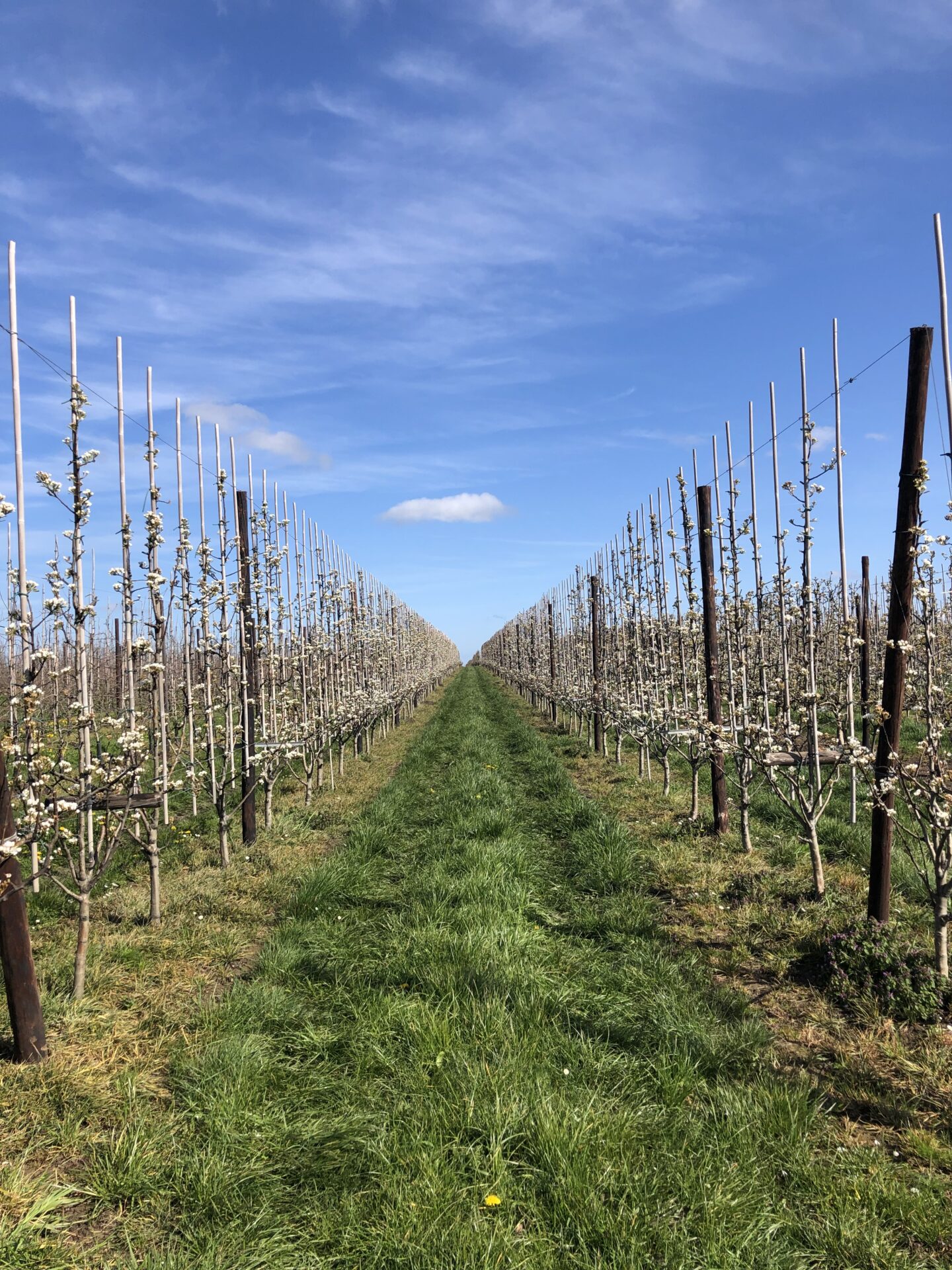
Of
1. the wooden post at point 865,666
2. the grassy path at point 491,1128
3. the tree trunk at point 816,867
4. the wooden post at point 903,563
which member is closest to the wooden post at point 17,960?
the grassy path at point 491,1128

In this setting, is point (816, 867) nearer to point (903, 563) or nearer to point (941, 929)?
point (941, 929)

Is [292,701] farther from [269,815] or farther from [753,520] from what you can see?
[753,520]

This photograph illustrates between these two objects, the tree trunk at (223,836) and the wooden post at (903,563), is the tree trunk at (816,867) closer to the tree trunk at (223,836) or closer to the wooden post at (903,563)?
the wooden post at (903,563)

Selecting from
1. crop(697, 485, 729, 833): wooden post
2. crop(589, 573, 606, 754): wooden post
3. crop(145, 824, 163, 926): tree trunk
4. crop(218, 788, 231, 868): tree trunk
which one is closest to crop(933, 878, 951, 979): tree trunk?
crop(697, 485, 729, 833): wooden post

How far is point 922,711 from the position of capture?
5.41 metres

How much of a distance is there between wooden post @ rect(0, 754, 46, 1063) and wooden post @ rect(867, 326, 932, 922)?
237 inches

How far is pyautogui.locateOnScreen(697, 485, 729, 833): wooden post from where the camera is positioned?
31.4 feet

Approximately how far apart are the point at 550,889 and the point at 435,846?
1838 millimetres

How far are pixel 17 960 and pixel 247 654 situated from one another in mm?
5671

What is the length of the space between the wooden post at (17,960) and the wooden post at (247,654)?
199 inches

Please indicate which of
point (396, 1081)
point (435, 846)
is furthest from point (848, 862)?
point (396, 1081)

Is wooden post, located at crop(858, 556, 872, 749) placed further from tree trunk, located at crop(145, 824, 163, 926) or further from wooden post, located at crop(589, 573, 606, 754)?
tree trunk, located at crop(145, 824, 163, 926)

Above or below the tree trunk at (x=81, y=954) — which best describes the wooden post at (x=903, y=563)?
above

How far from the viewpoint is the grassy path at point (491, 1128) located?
3098 millimetres
